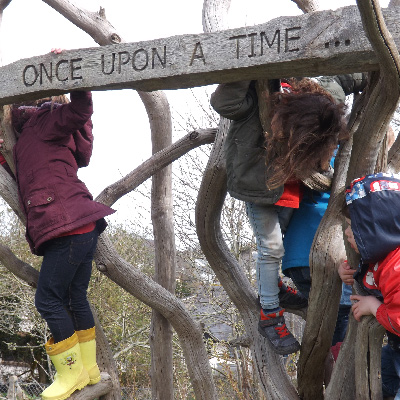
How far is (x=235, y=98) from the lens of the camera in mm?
2168

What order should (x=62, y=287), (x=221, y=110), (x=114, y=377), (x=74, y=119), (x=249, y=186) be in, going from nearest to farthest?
(x=221, y=110)
(x=249, y=186)
(x=74, y=119)
(x=62, y=287)
(x=114, y=377)

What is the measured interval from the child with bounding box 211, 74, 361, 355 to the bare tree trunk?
1.28 metres

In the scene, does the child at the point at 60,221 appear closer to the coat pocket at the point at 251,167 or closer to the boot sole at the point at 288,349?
the coat pocket at the point at 251,167

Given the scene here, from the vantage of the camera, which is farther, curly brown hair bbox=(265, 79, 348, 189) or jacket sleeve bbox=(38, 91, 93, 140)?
jacket sleeve bbox=(38, 91, 93, 140)

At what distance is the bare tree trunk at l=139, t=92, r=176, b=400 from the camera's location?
146 inches

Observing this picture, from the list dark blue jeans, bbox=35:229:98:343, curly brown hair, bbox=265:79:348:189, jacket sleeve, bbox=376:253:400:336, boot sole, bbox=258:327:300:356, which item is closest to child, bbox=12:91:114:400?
dark blue jeans, bbox=35:229:98:343

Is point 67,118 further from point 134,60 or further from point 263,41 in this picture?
point 263,41

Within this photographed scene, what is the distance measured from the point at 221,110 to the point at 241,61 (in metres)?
0.36

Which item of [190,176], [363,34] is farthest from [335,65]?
[190,176]

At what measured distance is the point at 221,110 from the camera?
221cm

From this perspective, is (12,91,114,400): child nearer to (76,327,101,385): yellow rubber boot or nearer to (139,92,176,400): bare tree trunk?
(76,327,101,385): yellow rubber boot

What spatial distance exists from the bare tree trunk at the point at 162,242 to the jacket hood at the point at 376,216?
206 centimetres

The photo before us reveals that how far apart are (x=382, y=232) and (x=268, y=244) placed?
71 cm

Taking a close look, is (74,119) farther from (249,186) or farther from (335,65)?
(335,65)
